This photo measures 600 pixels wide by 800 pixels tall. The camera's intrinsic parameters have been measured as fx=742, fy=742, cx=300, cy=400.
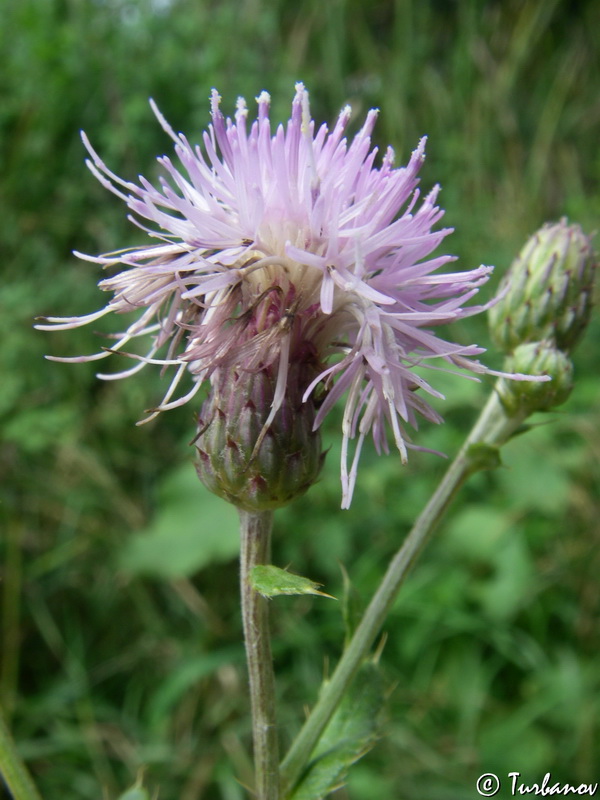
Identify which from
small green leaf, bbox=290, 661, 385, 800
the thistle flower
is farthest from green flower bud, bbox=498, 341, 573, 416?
small green leaf, bbox=290, 661, 385, 800

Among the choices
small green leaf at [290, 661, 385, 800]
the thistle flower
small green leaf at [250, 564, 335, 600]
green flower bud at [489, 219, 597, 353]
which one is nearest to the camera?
small green leaf at [250, 564, 335, 600]

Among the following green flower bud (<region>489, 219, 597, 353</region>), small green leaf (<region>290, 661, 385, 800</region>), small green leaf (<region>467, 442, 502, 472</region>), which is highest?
green flower bud (<region>489, 219, 597, 353</region>)

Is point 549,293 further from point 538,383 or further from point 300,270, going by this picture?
point 300,270

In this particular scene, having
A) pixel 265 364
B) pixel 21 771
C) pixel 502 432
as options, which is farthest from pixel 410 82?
pixel 21 771

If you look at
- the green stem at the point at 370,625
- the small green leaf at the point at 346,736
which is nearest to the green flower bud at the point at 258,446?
the green stem at the point at 370,625

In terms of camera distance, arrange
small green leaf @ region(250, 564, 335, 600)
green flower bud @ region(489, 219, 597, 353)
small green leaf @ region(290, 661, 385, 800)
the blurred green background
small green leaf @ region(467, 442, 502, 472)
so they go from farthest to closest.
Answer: the blurred green background
green flower bud @ region(489, 219, 597, 353)
small green leaf @ region(467, 442, 502, 472)
small green leaf @ region(290, 661, 385, 800)
small green leaf @ region(250, 564, 335, 600)

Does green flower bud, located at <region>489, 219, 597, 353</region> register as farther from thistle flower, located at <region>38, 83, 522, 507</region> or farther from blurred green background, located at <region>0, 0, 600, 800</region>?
blurred green background, located at <region>0, 0, 600, 800</region>

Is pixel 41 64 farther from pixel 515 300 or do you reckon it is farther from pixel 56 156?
pixel 515 300
